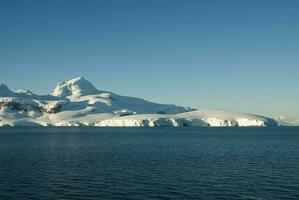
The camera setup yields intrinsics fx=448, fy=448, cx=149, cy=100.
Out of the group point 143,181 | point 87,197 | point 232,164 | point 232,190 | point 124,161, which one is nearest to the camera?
point 87,197

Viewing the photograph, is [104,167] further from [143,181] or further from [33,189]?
[33,189]

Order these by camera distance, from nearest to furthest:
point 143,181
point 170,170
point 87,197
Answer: point 87,197
point 143,181
point 170,170

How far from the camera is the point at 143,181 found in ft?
236

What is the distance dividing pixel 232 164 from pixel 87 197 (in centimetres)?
4321

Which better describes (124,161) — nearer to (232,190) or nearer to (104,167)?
(104,167)

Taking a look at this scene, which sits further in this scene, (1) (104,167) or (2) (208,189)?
(1) (104,167)

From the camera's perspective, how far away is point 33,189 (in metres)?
65.2

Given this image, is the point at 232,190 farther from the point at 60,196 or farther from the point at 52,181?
the point at 52,181

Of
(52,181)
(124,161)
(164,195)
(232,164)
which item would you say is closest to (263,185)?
(164,195)

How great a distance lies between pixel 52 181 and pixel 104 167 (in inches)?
734

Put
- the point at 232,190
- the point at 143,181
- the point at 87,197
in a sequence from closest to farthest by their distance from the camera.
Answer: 1. the point at 87,197
2. the point at 232,190
3. the point at 143,181

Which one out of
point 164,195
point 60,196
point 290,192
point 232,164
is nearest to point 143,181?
point 164,195

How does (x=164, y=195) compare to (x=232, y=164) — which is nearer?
(x=164, y=195)

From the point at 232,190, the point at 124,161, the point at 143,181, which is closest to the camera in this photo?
the point at 232,190
